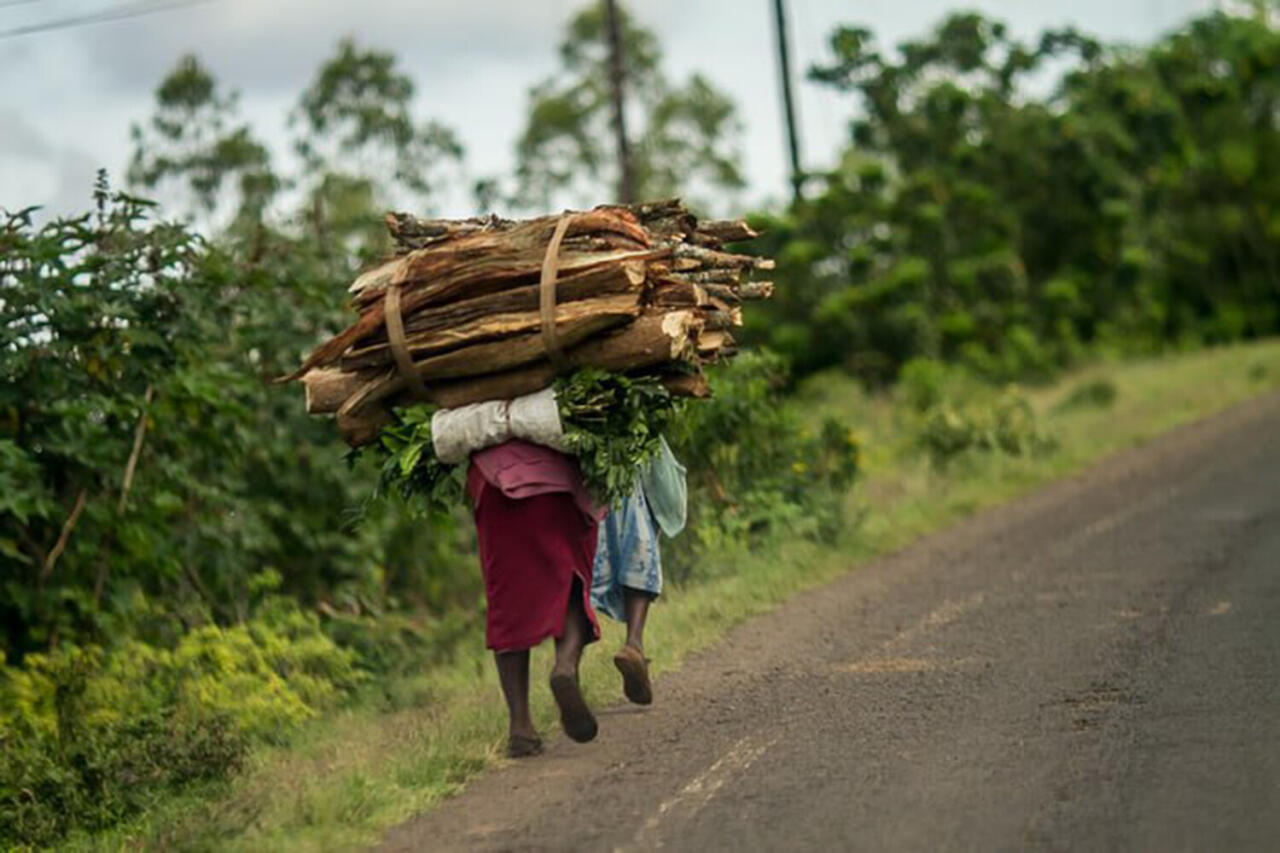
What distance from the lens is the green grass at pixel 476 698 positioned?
19.4 ft

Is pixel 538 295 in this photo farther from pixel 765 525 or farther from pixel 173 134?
pixel 173 134

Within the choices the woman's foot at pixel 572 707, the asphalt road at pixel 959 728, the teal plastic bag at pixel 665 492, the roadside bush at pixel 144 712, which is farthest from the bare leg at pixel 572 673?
the roadside bush at pixel 144 712

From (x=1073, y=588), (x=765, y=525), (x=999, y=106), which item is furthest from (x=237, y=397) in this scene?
(x=999, y=106)

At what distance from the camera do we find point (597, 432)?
21.3ft

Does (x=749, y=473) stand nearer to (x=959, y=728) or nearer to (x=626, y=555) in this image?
(x=626, y=555)

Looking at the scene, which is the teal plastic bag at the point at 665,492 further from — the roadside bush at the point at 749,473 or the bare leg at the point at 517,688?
the roadside bush at the point at 749,473

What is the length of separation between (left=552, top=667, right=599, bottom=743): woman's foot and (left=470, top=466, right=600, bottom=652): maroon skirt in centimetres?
16

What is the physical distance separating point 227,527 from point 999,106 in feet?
64.4

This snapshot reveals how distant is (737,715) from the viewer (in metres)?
7.15

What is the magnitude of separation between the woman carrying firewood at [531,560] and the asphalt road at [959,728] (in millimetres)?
290

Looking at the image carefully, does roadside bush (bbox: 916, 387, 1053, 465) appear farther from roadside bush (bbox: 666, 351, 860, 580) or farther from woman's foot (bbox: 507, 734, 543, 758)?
woman's foot (bbox: 507, 734, 543, 758)

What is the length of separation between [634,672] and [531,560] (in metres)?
0.79

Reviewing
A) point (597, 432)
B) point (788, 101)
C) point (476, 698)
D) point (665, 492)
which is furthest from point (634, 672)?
point (788, 101)

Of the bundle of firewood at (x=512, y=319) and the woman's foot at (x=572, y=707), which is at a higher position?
the bundle of firewood at (x=512, y=319)
